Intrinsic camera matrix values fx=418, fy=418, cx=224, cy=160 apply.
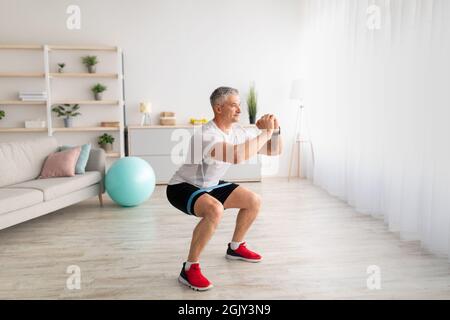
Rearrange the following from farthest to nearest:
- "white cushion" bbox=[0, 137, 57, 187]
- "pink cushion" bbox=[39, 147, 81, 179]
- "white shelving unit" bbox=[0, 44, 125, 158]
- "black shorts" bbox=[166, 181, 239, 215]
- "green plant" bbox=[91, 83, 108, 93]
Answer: "green plant" bbox=[91, 83, 108, 93] → "white shelving unit" bbox=[0, 44, 125, 158] → "pink cushion" bbox=[39, 147, 81, 179] → "white cushion" bbox=[0, 137, 57, 187] → "black shorts" bbox=[166, 181, 239, 215]

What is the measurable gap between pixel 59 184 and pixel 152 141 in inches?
76.3

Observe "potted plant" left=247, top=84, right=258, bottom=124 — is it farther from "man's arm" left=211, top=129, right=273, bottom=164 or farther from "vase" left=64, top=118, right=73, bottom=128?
"man's arm" left=211, top=129, right=273, bottom=164

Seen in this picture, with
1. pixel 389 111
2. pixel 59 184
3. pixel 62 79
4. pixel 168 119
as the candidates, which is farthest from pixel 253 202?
pixel 62 79

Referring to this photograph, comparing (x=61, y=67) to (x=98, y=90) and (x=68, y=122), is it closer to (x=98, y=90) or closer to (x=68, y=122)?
(x=98, y=90)

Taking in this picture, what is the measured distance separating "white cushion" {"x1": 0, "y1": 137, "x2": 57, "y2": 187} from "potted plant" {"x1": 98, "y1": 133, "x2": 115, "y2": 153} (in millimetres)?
1375

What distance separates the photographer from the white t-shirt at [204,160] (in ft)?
8.13

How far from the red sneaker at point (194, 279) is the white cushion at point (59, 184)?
1841 millimetres

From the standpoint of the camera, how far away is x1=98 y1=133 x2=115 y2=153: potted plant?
5.84 meters

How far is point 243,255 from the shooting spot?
9.31 feet

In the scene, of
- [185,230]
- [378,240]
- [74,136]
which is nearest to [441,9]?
[378,240]

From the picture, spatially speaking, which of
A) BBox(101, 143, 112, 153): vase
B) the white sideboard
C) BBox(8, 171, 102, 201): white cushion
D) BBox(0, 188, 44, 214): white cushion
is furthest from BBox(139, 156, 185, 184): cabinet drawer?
BBox(0, 188, 44, 214): white cushion

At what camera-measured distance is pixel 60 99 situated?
5875mm

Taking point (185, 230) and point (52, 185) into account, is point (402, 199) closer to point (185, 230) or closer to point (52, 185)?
point (185, 230)

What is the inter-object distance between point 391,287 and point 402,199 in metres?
1.18
